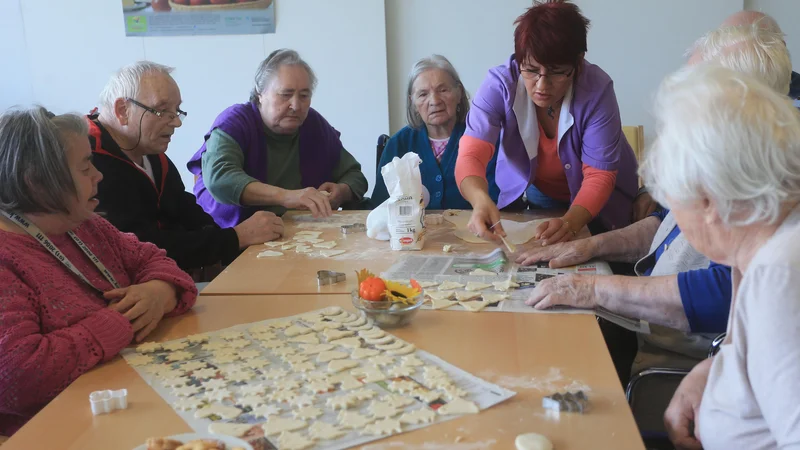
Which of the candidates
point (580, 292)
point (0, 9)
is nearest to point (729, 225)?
point (580, 292)

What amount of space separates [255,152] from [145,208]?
742mm

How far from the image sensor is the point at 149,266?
71.6 inches

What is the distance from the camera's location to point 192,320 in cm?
168

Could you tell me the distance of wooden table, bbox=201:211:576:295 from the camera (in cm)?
191

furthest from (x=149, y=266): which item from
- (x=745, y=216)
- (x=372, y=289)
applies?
(x=745, y=216)

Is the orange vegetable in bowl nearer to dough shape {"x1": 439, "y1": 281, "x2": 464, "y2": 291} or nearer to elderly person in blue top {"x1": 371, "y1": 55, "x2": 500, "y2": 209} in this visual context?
dough shape {"x1": 439, "y1": 281, "x2": 464, "y2": 291}

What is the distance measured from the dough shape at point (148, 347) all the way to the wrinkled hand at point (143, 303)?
0.12 feet

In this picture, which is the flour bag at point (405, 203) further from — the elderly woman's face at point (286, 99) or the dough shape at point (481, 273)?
the elderly woman's face at point (286, 99)

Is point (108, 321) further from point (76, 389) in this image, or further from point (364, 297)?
point (364, 297)

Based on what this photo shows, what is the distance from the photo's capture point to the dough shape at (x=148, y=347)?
1.48 m

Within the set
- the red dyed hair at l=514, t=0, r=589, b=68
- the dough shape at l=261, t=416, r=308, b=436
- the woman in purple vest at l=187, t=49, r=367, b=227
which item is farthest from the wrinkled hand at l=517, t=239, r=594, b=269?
the dough shape at l=261, t=416, r=308, b=436

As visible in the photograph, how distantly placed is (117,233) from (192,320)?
0.36m

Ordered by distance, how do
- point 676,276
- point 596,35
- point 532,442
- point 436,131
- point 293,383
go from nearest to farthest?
point 532,442 < point 293,383 < point 676,276 < point 436,131 < point 596,35

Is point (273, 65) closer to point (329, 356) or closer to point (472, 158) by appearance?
point (472, 158)
